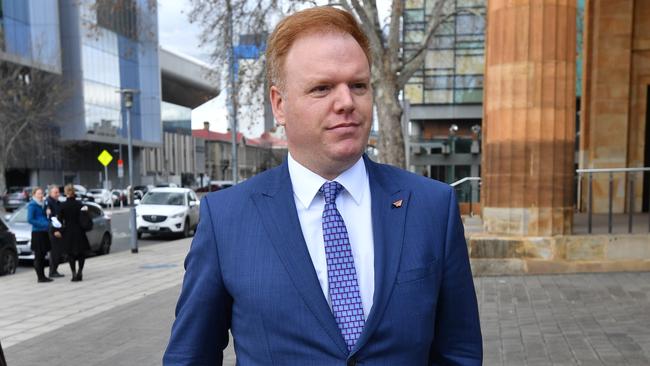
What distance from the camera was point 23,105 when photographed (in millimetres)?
36188

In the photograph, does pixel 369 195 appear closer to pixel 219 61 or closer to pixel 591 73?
pixel 591 73

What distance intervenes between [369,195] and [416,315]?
38 cm

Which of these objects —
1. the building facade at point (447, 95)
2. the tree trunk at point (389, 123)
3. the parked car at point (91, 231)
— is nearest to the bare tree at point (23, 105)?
the parked car at point (91, 231)

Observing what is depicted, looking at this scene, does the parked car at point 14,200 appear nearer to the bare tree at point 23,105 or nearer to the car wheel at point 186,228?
the bare tree at point 23,105

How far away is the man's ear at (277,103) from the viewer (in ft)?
5.44

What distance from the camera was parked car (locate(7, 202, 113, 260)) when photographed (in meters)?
13.0

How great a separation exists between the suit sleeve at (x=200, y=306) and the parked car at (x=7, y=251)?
37.3 ft

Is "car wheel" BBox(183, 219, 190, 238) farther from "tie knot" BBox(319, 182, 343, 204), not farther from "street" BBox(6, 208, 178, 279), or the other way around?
"tie knot" BBox(319, 182, 343, 204)

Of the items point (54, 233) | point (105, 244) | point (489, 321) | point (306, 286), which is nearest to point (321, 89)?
point (306, 286)

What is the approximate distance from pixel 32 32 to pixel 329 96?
48767mm

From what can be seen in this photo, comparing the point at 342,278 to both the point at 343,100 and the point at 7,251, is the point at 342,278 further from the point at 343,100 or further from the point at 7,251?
the point at 7,251

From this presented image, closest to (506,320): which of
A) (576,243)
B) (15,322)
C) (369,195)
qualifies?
(576,243)

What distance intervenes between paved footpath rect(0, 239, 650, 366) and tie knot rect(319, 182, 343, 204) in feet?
12.4

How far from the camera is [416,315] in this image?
1.56 metres
